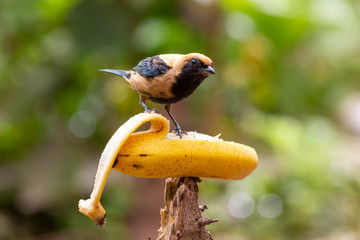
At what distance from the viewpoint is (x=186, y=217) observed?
4.93ft

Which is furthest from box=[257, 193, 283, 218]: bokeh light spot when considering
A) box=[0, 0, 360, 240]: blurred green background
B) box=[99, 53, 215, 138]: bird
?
box=[99, 53, 215, 138]: bird

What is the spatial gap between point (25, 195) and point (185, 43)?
2.16 metres

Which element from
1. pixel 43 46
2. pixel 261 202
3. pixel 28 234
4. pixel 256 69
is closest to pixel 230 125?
pixel 256 69

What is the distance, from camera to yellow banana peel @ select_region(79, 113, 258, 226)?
142 cm

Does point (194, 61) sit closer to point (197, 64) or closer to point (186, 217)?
point (197, 64)

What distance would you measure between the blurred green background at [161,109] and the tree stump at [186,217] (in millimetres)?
2702

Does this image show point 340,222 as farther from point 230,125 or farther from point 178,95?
point 178,95

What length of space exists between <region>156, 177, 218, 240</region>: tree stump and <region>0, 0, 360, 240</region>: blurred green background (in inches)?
106

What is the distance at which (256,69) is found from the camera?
16.6 feet

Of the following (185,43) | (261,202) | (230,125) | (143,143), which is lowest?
(143,143)

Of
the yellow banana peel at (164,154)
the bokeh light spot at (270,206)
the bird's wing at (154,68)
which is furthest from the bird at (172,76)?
the bokeh light spot at (270,206)

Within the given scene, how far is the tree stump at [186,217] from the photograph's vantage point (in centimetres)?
149

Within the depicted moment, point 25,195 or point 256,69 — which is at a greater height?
point 256,69

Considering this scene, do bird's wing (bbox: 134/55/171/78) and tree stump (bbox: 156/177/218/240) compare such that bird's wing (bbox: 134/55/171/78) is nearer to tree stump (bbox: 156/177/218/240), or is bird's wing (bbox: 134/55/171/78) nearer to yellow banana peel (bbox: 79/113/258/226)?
yellow banana peel (bbox: 79/113/258/226)
